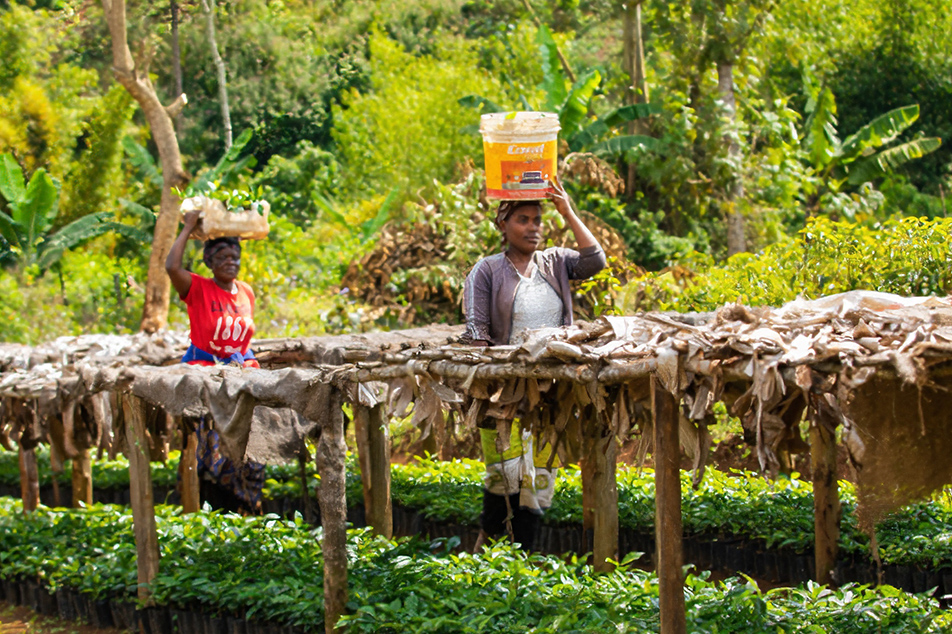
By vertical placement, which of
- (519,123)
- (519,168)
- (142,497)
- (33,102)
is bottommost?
(142,497)

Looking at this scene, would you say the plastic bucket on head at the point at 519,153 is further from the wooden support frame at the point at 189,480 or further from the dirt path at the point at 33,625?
the wooden support frame at the point at 189,480

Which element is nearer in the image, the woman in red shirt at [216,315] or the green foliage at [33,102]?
the woman in red shirt at [216,315]

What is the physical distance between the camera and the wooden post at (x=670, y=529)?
364 centimetres

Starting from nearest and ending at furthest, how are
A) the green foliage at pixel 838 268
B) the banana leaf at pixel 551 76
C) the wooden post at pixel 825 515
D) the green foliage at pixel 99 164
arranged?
the wooden post at pixel 825 515, the green foliage at pixel 838 268, the banana leaf at pixel 551 76, the green foliage at pixel 99 164

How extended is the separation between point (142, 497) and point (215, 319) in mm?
1182

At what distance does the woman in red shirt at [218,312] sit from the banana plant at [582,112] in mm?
7042

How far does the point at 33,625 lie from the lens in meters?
5.78

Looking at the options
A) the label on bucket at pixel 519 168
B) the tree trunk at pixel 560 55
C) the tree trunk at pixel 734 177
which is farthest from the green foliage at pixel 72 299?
the label on bucket at pixel 519 168

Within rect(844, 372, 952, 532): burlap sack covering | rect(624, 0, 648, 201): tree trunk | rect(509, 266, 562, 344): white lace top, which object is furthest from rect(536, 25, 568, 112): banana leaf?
rect(844, 372, 952, 532): burlap sack covering

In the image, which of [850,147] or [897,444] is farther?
[850,147]

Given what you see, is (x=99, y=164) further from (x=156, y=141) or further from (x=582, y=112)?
(x=582, y=112)

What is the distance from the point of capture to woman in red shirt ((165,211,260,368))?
5984 mm

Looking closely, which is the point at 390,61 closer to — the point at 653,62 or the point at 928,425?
the point at 653,62

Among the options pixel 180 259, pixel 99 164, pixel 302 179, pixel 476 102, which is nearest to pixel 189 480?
pixel 180 259
